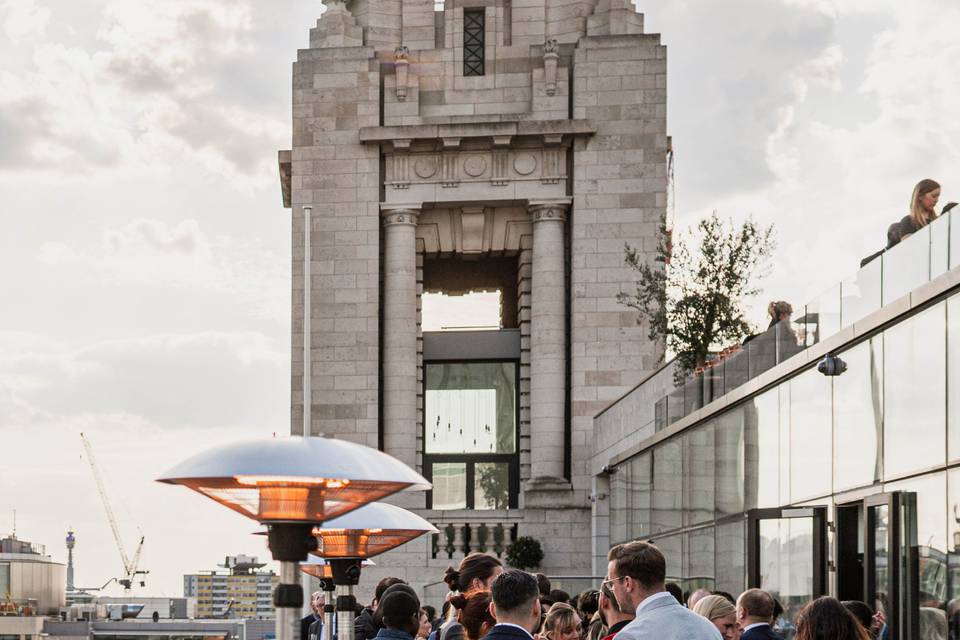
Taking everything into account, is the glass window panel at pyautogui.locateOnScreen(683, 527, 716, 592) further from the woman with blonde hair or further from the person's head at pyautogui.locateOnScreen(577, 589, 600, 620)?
the person's head at pyautogui.locateOnScreen(577, 589, 600, 620)

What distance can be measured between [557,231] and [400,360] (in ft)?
19.9

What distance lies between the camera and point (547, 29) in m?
55.3

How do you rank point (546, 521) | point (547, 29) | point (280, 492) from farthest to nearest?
→ 1. point (547, 29)
2. point (546, 521)
3. point (280, 492)

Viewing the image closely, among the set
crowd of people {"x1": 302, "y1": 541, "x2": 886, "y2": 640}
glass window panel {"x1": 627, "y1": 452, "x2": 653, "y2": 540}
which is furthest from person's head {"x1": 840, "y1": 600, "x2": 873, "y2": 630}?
glass window panel {"x1": 627, "y1": 452, "x2": 653, "y2": 540}

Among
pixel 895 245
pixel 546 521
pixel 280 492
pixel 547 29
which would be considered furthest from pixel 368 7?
pixel 280 492

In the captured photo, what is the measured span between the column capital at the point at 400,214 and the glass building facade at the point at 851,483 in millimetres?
24223

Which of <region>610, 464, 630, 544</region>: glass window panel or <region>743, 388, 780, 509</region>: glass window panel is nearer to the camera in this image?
<region>743, 388, 780, 509</region>: glass window panel

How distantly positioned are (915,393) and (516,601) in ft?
32.6

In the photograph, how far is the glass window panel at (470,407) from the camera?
56.2 meters

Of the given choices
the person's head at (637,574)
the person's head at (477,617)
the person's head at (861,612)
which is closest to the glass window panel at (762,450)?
the person's head at (861,612)

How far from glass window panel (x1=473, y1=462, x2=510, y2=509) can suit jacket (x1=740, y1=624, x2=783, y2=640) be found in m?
43.9

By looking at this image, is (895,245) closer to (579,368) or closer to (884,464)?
(884,464)

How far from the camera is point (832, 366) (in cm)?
2159

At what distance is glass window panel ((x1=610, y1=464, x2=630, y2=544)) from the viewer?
42.1 metres
